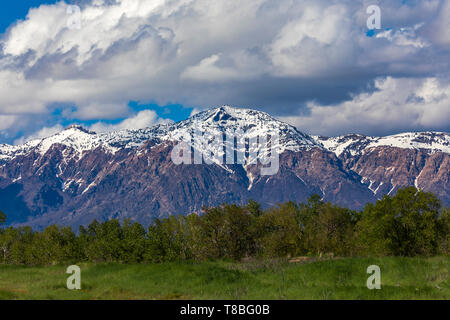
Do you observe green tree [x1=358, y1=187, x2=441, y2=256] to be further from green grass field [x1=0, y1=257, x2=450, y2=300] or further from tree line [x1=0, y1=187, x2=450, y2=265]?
green grass field [x1=0, y1=257, x2=450, y2=300]

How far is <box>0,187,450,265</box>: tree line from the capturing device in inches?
3258

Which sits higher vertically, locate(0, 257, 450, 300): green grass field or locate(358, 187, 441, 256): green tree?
locate(358, 187, 441, 256): green tree

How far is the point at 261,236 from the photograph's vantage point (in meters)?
113

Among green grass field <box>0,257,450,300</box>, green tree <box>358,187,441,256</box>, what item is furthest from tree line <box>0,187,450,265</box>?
green grass field <box>0,257,450,300</box>

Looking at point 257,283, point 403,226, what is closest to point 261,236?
point 403,226

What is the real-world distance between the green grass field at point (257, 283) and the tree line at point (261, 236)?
27458mm

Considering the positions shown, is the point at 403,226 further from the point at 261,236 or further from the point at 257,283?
the point at 257,283

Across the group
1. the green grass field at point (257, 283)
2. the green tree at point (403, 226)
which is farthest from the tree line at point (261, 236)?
the green grass field at point (257, 283)

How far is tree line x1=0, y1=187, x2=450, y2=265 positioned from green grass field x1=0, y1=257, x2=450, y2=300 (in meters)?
27.5

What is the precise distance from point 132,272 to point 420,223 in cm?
5036

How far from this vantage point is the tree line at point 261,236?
271 feet
